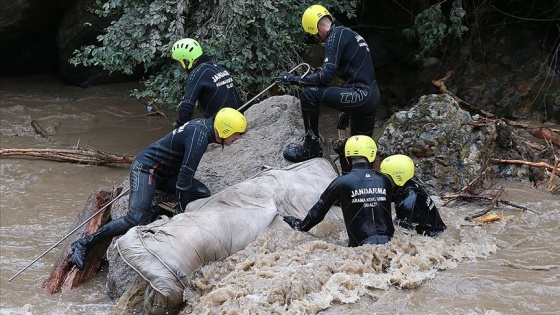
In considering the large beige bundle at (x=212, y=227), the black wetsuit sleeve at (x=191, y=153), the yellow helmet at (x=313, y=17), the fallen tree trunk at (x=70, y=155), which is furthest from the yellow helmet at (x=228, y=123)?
the fallen tree trunk at (x=70, y=155)

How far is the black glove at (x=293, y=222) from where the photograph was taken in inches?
237

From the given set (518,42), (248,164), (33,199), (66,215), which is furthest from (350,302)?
(518,42)

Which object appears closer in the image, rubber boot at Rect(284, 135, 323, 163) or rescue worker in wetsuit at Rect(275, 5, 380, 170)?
rescue worker in wetsuit at Rect(275, 5, 380, 170)

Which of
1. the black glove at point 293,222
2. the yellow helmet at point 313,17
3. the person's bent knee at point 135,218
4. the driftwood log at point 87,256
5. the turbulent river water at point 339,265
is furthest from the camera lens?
the yellow helmet at point 313,17

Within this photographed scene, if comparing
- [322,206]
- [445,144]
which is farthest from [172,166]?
[445,144]

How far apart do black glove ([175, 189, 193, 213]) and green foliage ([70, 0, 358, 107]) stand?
111 inches

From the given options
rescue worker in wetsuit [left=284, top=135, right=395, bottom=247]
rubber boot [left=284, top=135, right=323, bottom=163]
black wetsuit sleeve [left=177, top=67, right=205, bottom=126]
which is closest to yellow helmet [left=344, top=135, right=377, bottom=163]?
rescue worker in wetsuit [left=284, top=135, right=395, bottom=247]

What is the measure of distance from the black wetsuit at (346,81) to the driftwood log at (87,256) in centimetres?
209

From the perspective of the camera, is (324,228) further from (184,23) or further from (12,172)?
(12,172)

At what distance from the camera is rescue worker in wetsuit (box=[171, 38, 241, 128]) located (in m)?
6.93

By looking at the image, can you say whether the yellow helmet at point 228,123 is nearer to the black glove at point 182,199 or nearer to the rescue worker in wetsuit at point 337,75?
the black glove at point 182,199

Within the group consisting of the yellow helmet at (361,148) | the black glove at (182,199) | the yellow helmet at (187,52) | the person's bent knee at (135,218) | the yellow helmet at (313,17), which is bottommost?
the person's bent knee at (135,218)

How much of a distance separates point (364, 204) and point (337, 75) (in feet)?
5.18

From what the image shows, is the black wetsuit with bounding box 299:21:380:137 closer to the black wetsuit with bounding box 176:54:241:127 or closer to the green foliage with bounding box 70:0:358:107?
the black wetsuit with bounding box 176:54:241:127
